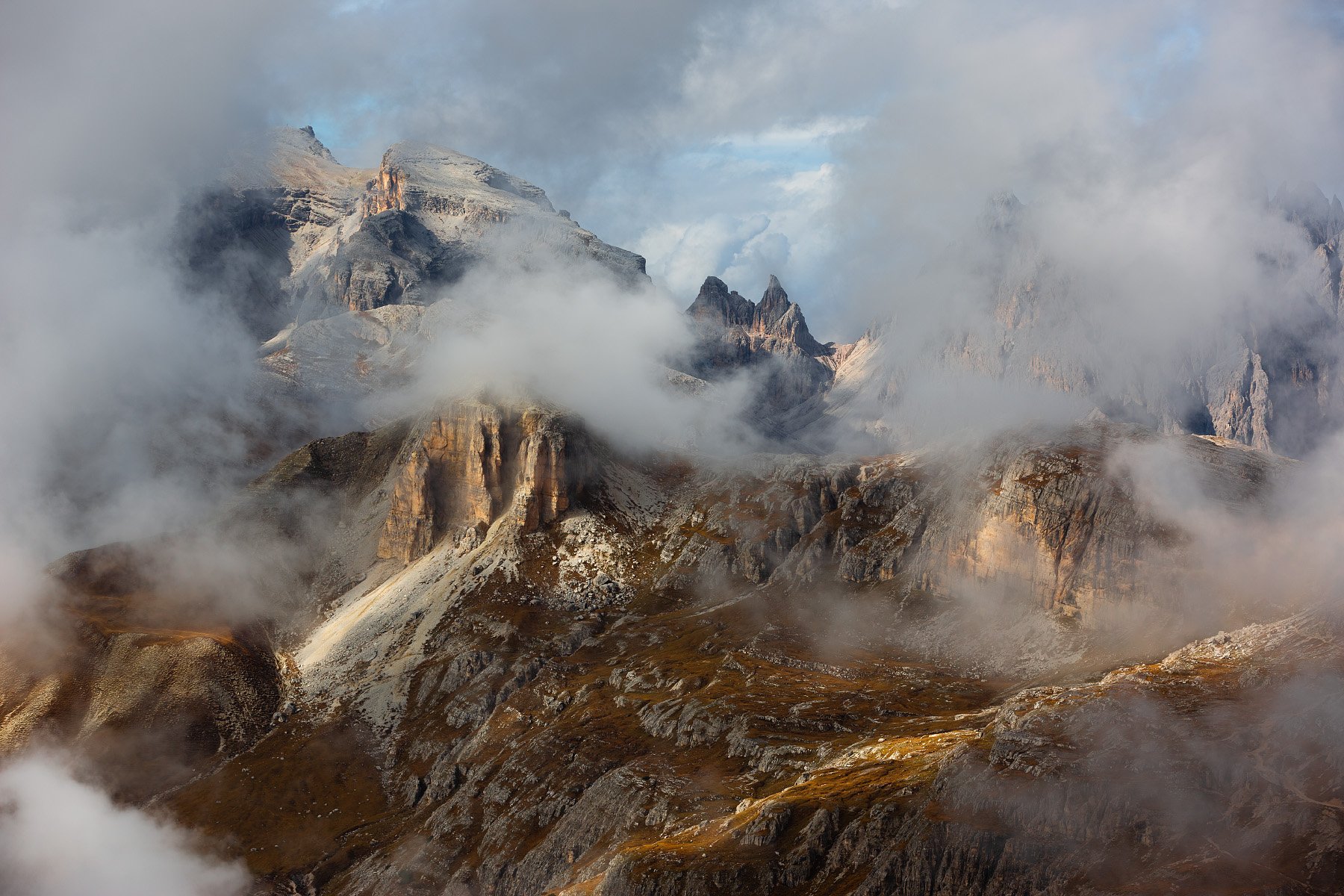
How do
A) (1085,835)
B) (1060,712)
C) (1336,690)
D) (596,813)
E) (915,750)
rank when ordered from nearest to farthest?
(1085,835) → (1336,690) → (1060,712) → (915,750) → (596,813)

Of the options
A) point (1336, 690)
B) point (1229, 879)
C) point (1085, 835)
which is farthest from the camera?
point (1336, 690)

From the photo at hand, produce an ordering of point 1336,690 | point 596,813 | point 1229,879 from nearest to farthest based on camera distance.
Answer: point 1229,879, point 1336,690, point 596,813

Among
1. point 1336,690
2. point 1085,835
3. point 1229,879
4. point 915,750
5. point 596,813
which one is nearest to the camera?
point 1229,879

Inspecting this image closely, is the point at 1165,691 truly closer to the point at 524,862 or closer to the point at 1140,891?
the point at 1140,891

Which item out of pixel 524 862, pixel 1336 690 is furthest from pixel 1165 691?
pixel 524 862

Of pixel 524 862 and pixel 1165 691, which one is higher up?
pixel 1165 691

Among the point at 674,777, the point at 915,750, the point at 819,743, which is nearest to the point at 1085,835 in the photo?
the point at 915,750

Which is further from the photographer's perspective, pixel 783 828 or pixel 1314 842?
pixel 783 828

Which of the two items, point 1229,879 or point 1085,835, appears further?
point 1085,835

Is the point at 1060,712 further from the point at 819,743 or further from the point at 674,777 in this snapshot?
the point at 674,777
